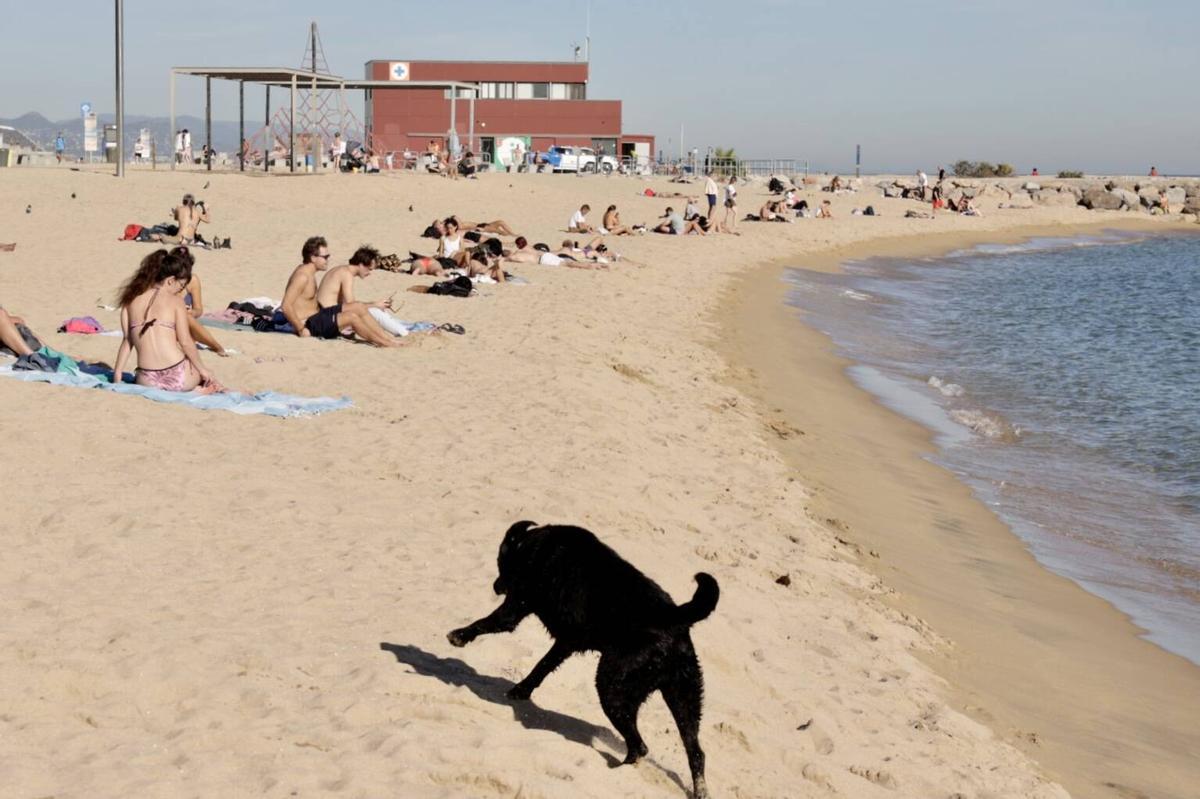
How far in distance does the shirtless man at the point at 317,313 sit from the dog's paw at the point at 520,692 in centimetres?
787

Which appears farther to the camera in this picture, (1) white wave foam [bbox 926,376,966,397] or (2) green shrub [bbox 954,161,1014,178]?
(2) green shrub [bbox 954,161,1014,178]

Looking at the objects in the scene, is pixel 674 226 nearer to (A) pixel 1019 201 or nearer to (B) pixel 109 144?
(B) pixel 109 144

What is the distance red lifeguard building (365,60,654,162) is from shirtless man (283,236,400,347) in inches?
1826

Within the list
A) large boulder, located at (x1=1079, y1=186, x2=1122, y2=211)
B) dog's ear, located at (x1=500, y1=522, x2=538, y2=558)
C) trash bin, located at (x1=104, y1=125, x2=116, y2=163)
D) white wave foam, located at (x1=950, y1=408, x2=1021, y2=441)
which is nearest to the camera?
dog's ear, located at (x1=500, y1=522, x2=538, y2=558)

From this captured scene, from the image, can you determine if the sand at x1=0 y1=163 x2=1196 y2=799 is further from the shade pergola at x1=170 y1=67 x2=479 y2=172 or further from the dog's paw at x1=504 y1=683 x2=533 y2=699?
the shade pergola at x1=170 y1=67 x2=479 y2=172

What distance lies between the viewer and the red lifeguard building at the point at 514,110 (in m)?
59.5

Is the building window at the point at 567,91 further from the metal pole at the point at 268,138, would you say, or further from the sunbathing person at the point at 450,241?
the sunbathing person at the point at 450,241

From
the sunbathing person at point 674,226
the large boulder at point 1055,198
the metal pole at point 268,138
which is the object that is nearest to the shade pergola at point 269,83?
the metal pole at point 268,138

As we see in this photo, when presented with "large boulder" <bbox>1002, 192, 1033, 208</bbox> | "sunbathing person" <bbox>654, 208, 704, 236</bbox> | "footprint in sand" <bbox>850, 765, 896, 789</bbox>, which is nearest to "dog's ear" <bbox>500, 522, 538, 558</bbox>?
"footprint in sand" <bbox>850, 765, 896, 789</bbox>

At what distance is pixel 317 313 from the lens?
12664mm

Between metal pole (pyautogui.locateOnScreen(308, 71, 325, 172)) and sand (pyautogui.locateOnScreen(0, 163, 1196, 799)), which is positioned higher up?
metal pole (pyautogui.locateOnScreen(308, 71, 325, 172))

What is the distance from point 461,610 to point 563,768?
1.46 meters

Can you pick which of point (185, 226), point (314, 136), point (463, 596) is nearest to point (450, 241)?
point (185, 226)

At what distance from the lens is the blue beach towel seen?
9180 mm
